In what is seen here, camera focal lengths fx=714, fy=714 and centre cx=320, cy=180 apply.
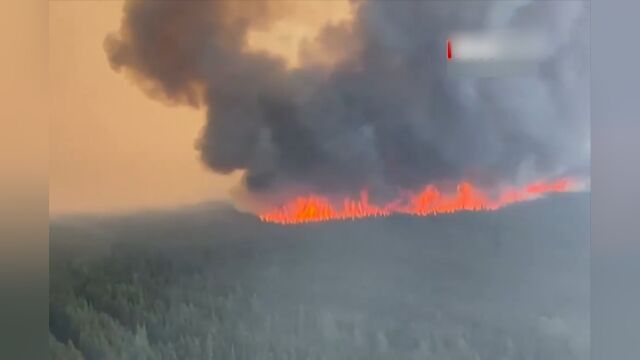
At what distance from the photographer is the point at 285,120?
1291 mm

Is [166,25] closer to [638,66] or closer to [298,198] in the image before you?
[298,198]

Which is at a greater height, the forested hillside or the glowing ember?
the glowing ember

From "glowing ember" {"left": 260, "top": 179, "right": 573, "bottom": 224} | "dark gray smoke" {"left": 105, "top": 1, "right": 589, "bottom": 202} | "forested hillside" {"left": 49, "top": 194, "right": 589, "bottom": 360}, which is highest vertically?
"dark gray smoke" {"left": 105, "top": 1, "right": 589, "bottom": 202}

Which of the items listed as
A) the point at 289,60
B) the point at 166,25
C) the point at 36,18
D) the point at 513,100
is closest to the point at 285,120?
the point at 289,60

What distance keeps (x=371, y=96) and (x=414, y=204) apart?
0.68 feet

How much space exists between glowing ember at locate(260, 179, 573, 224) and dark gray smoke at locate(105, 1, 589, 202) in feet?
0.07

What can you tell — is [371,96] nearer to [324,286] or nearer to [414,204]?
[414,204]

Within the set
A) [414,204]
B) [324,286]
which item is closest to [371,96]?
[414,204]

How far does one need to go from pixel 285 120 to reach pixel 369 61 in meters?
0.18

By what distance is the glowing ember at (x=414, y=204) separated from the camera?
1236 mm

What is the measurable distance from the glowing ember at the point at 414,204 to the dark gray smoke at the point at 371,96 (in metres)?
0.02

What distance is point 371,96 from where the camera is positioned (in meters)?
1.27

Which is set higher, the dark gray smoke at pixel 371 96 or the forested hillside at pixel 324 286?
the dark gray smoke at pixel 371 96

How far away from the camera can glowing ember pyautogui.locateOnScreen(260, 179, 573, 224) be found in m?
1.24
